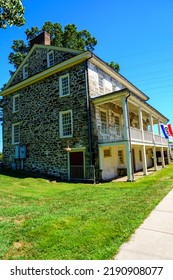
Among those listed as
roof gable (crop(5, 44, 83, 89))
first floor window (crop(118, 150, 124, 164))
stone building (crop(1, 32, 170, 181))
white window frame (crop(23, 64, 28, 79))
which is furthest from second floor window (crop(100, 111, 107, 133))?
white window frame (crop(23, 64, 28, 79))

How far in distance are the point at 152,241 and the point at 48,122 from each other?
13069 mm

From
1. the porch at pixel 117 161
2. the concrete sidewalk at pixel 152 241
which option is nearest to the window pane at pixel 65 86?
the porch at pixel 117 161

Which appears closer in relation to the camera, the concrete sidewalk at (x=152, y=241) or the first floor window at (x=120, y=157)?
the concrete sidewalk at (x=152, y=241)

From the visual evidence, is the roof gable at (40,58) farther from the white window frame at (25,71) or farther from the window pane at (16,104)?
the window pane at (16,104)

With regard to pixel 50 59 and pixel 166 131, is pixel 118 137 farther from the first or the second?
pixel 166 131

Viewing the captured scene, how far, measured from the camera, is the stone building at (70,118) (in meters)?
13.2

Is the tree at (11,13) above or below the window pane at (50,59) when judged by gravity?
below

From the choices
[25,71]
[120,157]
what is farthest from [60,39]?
[120,157]

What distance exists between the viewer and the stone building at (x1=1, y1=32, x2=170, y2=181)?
43.3 ft

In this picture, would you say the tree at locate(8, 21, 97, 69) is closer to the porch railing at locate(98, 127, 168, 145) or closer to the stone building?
the stone building

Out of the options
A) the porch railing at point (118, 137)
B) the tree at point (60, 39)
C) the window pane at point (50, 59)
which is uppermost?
the tree at point (60, 39)

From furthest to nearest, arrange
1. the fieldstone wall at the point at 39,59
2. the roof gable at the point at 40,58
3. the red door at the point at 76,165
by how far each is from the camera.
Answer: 1. the fieldstone wall at the point at 39,59
2. the roof gable at the point at 40,58
3. the red door at the point at 76,165

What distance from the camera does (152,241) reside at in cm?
380

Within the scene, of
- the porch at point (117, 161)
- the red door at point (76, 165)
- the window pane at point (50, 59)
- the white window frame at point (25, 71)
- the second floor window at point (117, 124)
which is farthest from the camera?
the white window frame at point (25, 71)
